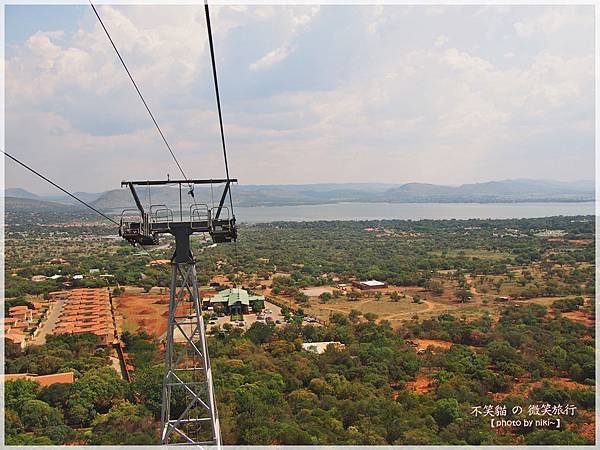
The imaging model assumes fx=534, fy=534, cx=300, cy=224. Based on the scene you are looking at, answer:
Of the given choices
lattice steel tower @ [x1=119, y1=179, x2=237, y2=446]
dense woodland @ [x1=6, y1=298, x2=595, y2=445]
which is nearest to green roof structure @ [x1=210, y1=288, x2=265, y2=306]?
dense woodland @ [x1=6, y1=298, x2=595, y2=445]

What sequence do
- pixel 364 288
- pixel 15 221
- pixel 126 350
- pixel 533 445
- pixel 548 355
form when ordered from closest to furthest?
pixel 533 445 → pixel 548 355 → pixel 126 350 → pixel 364 288 → pixel 15 221

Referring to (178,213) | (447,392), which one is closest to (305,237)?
(447,392)

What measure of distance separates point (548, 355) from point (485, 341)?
7.49ft

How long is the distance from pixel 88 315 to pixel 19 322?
2.18 meters

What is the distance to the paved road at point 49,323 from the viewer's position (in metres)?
16.0

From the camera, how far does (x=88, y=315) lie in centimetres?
1900

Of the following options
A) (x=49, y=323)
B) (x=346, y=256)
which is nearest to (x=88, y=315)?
(x=49, y=323)

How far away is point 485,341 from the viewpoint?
15227 millimetres

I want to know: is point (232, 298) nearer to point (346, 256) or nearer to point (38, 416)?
point (38, 416)

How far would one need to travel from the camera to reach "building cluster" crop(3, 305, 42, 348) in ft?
50.7

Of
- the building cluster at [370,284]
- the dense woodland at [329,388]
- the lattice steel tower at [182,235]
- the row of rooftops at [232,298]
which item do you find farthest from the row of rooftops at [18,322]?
the building cluster at [370,284]

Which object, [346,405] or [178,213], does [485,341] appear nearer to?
[346,405]

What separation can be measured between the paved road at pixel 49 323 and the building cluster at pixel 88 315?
183 millimetres

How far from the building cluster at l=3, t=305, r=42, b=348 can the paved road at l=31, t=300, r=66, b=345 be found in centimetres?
32
